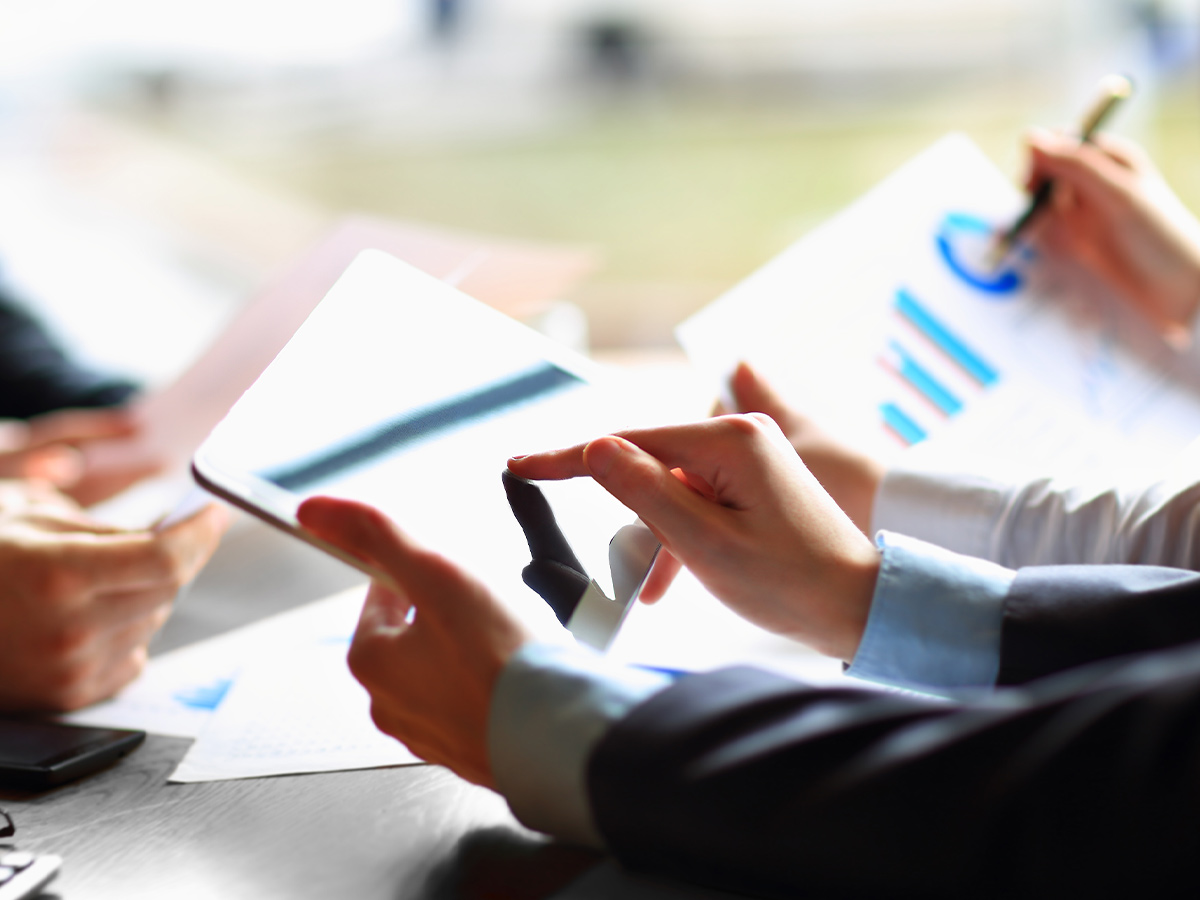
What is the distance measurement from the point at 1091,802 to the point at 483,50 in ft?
10.9

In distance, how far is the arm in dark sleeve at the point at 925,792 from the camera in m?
0.31

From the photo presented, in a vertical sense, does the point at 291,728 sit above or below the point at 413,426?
below

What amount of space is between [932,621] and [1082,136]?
58 centimetres

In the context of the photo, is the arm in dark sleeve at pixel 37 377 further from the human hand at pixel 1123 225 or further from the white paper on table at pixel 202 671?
the human hand at pixel 1123 225

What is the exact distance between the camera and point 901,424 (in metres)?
0.69

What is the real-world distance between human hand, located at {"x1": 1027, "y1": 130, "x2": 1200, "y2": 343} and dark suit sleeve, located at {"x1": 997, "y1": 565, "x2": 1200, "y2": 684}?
0.40 metres

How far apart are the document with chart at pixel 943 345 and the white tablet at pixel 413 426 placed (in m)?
0.18

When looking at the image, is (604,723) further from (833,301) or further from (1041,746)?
(833,301)

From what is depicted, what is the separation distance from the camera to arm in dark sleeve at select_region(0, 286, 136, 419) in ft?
4.33

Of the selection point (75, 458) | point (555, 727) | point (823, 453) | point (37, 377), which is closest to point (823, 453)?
point (823, 453)

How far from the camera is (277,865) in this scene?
1.32 ft

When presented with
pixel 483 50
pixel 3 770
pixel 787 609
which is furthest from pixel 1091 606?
pixel 483 50

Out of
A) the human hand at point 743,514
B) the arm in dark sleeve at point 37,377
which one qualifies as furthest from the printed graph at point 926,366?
the arm in dark sleeve at point 37,377

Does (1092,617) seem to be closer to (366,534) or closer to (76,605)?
(366,534)
